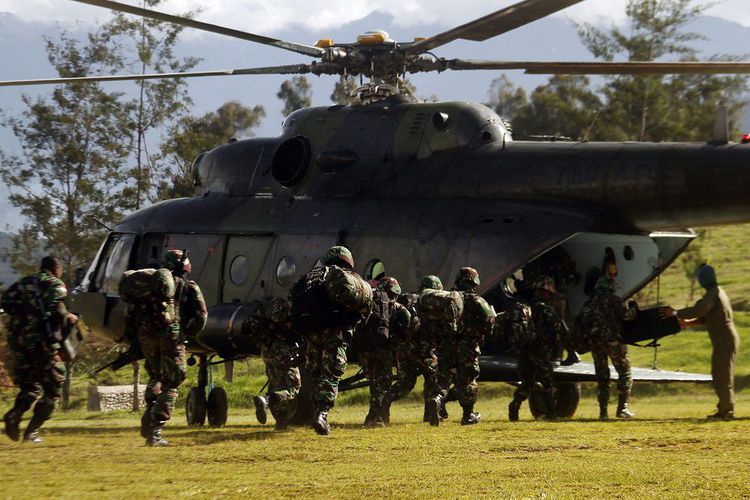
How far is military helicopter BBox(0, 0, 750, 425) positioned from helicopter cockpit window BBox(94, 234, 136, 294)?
0.02 m

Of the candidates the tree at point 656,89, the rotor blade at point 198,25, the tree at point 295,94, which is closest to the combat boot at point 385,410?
the rotor blade at point 198,25

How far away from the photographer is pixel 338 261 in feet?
41.5

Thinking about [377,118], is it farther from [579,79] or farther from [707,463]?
[579,79]

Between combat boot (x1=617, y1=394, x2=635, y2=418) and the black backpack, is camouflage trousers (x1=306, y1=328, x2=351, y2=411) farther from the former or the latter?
combat boot (x1=617, y1=394, x2=635, y2=418)

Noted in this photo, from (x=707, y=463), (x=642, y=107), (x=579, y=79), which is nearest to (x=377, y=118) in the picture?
(x=707, y=463)

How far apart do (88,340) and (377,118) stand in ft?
61.5

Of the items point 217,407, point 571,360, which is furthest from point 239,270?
point 571,360

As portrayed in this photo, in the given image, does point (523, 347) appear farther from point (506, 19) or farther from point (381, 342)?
point (506, 19)

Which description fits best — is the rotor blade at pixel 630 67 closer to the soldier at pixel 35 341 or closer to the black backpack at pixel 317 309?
the black backpack at pixel 317 309

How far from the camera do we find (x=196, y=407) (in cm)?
1667

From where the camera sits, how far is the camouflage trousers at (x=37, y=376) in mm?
11922

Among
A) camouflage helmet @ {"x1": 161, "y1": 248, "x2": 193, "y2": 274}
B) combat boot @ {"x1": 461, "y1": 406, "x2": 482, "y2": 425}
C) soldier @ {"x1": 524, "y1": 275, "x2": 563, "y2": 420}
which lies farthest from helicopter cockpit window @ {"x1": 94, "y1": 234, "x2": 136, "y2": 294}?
soldier @ {"x1": 524, "y1": 275, "x2": 563, "y2": 420}

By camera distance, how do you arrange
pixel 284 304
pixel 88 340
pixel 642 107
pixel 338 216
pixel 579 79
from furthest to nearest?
pixel 579 79, pixel 642 107, pixel 88 340, pixel 338 216, pixel 284 304

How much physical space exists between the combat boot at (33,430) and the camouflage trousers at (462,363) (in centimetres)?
466
